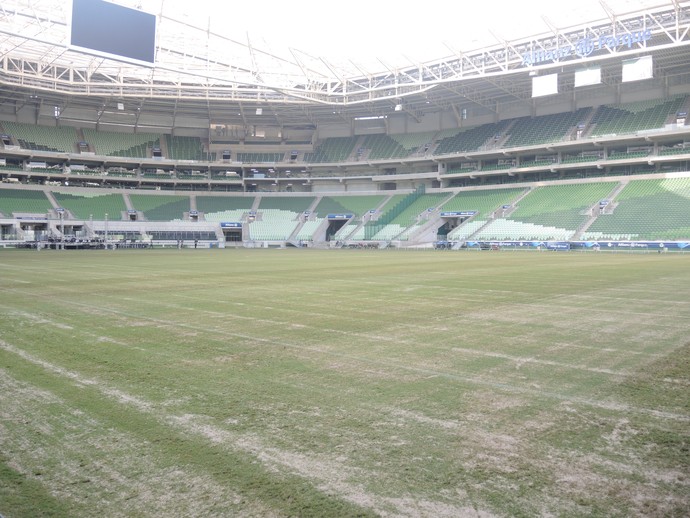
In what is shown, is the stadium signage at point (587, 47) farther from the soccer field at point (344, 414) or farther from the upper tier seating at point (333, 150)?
the soccer field at point (344, 414)

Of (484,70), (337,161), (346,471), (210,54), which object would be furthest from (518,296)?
(337,161)

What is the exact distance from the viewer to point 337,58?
48844 mm

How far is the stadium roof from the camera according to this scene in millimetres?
37781

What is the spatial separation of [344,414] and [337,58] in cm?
4920

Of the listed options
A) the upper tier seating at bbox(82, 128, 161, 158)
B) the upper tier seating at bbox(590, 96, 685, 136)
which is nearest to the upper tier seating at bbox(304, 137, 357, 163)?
the upper tier seating at bbox(82, 128, 161, 158)

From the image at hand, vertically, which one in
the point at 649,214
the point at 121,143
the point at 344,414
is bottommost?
the point at 344,414

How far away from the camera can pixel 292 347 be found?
21.8ft

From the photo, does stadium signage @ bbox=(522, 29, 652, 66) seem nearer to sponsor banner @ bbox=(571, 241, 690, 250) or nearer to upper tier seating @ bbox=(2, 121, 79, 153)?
sponsor banner @ bbox=(571, 241, 690, 250)

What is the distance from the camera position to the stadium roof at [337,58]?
37781 mm

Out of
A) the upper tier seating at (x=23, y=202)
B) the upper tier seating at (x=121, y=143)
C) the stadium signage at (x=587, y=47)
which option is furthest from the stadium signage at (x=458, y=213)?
the upper tier seating at (x=23, y=202)

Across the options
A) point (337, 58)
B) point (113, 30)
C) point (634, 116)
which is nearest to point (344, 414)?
point (113, 30)

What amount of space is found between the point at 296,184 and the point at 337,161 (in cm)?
798

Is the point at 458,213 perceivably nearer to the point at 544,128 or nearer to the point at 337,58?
the point at 544,128

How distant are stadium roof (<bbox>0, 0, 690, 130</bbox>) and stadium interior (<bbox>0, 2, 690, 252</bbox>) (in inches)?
11.3
